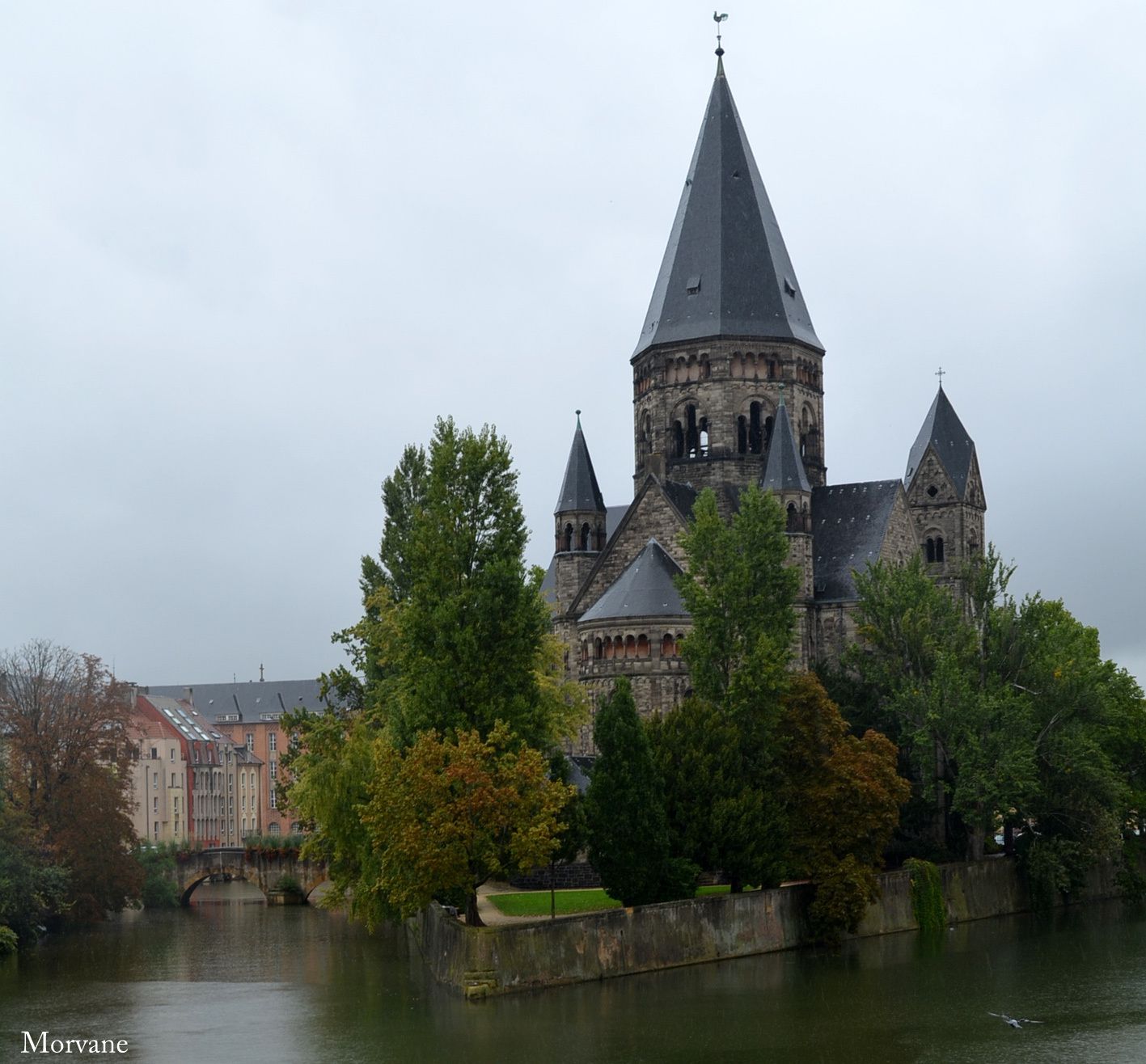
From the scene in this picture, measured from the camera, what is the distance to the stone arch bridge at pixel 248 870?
263 ft

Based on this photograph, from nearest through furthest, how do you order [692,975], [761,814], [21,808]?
[692,975] < [761,814] < [21,808]

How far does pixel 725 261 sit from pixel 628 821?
3556 cm

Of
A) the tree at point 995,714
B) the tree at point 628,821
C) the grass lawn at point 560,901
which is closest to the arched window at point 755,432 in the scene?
the tree at point 995,714

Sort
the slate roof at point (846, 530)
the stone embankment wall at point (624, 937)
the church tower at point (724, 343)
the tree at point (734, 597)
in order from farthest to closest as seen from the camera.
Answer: the church tower at point (724, 343)
the slate roof at point (846, 530)
the tree at point (734, 597)
the stone embankment wall at point (624, 937)

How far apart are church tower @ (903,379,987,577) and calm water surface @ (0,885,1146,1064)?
2937cm

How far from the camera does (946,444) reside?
83.1 metres

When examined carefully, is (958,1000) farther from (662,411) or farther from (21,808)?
(662,411)

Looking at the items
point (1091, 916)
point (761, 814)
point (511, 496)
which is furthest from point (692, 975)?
point (1091, 916)

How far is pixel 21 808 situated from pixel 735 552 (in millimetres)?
24728

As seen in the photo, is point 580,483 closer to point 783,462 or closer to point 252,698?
point 783,462

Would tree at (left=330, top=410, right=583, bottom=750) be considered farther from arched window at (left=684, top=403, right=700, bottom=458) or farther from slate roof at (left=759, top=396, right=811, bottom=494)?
arched window at (left=684, top=403, right=700, bottom=458)

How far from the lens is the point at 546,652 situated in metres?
53.4

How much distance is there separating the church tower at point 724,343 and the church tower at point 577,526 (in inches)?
116

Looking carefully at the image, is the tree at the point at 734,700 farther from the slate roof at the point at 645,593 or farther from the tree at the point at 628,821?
the slate roof at the point at 645,593
